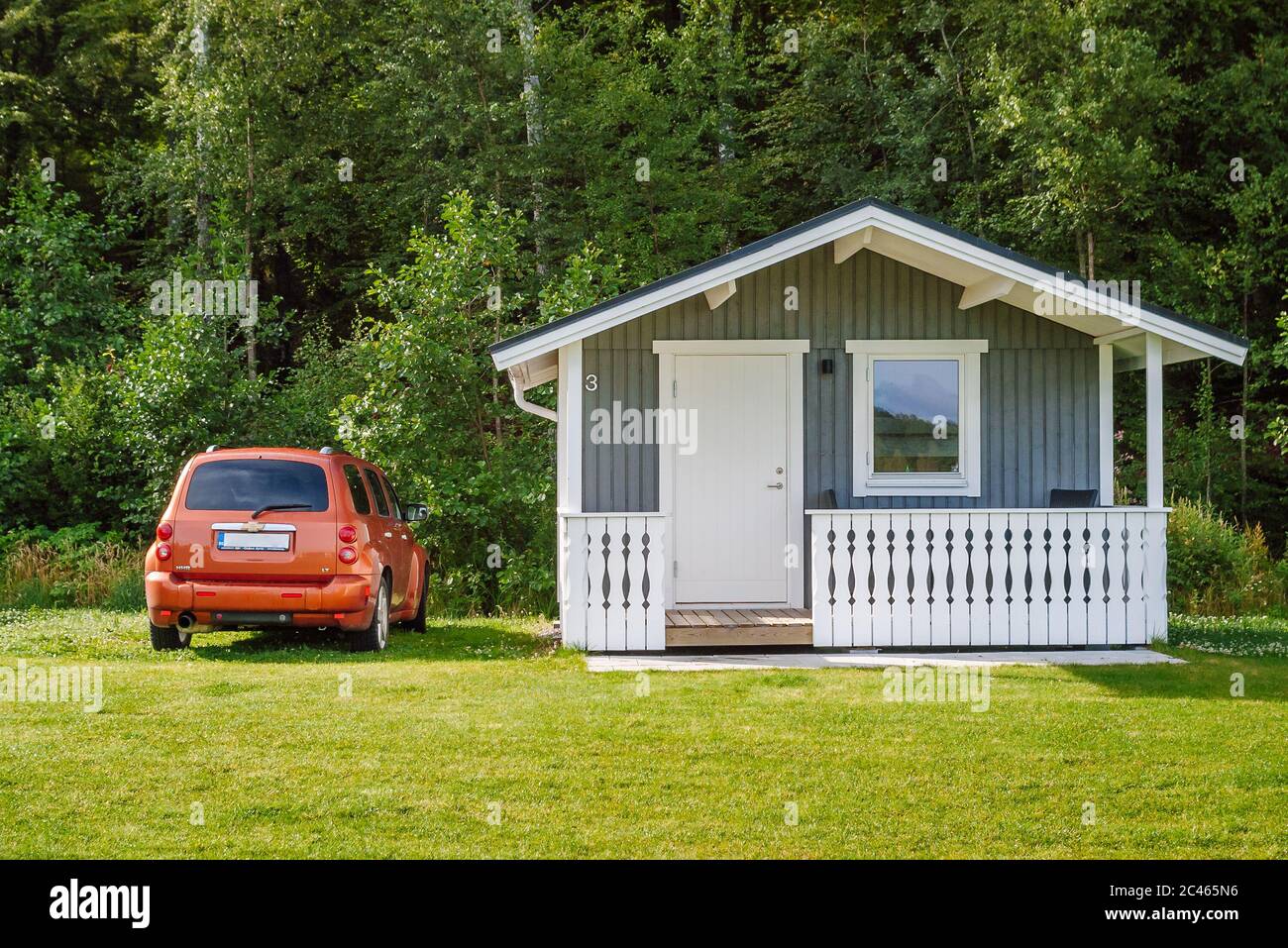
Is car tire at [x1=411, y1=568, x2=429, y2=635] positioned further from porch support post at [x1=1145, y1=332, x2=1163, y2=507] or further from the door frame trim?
porch support post at [x1=1145, y1=332, x2=1163, y2=507]

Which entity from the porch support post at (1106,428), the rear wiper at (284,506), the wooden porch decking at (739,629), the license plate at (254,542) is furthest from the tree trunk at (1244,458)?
the license plate at (254,542)

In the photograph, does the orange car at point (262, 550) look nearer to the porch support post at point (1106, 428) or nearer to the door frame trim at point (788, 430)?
the door frame trim at point (788, 430)

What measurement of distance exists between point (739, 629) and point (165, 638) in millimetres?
4648

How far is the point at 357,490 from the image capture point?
1091 centimetres

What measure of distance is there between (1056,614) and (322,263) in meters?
19.5

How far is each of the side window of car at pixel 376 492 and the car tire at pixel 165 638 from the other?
1.96m

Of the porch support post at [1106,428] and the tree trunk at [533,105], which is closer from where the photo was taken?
the porch support post at [1106,428]

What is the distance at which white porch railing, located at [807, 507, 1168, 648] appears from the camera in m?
10.8

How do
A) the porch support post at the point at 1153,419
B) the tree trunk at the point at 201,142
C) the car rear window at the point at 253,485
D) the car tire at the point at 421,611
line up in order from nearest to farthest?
1. the car rear window at the point at 253,485
2. the porch support post at the point at 1153,419
3. the car tire at the point at 421,611
4. the tree trunk at the point at 201,142

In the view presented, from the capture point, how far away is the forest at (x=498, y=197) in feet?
53.2

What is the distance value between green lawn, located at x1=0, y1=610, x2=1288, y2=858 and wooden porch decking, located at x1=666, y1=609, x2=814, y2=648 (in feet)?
3.90

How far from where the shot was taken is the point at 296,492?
10.3m

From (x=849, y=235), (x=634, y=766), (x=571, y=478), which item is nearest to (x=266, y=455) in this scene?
(x=571, y=478)

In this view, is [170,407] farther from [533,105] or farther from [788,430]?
[533,105]
